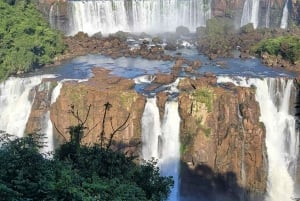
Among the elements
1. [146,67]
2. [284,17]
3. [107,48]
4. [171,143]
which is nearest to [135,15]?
[107,48]

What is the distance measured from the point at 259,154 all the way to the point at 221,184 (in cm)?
227

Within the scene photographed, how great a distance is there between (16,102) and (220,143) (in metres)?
10.2

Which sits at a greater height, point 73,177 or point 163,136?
point 73,177

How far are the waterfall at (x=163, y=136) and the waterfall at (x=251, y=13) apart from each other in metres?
19.7

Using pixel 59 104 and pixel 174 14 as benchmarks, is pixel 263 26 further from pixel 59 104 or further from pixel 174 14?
pixel 59 104

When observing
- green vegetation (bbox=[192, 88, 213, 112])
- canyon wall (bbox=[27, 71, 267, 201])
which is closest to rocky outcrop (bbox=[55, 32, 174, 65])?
green vegetation (bbox=[192, 88, 213, 112])

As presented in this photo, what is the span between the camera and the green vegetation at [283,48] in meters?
30.5

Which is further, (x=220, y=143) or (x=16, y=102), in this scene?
(x=16, y=102)

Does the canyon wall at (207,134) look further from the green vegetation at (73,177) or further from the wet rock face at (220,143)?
the green vegetation at (73,177)

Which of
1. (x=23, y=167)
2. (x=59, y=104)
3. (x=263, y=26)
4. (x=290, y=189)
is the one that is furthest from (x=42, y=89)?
(x=263, y=26)

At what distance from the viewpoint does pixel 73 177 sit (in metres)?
11.3

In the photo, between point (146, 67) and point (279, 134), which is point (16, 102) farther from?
point (279, 134)

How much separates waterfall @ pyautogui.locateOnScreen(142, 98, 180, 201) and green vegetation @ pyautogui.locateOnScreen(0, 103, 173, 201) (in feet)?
31.4

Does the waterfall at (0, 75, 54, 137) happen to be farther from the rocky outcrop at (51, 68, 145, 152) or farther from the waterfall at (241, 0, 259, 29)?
the waterfall at (241, 0, 259, 29)
